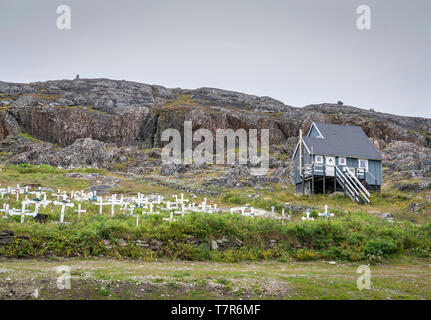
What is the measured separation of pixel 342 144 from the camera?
152ft

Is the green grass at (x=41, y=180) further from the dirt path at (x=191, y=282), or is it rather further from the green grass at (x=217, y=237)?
the dirt path at (x=191, y=282)

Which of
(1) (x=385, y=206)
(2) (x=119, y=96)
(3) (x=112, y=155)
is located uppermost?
(2) (x=119, y=96)

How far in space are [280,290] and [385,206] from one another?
27346 mm

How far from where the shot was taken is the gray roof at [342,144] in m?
44.8

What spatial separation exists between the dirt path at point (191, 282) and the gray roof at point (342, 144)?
30.5 metres

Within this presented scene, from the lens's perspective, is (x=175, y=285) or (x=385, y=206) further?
(x=385, y=206)

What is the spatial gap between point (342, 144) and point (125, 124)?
180ft

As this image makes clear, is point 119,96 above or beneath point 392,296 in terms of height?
above

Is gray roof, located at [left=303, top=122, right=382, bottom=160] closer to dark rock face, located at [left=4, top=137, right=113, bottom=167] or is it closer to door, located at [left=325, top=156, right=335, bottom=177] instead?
door, located at [left=325, top=156, right=335, bottom=177]

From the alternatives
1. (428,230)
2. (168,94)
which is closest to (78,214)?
(428,230)

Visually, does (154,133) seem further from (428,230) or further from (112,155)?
(428,230)

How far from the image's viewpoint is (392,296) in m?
10.7

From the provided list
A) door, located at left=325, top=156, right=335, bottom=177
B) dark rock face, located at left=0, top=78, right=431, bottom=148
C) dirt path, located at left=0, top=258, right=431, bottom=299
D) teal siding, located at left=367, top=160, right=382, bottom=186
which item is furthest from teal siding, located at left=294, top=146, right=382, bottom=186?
dark rock face, located at left=0, top=78, right=431, bottom=148

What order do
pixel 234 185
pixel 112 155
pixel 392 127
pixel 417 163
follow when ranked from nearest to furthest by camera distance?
pixel 234 185, pixel 417 163, pixel 112 155, pixel 392 127
